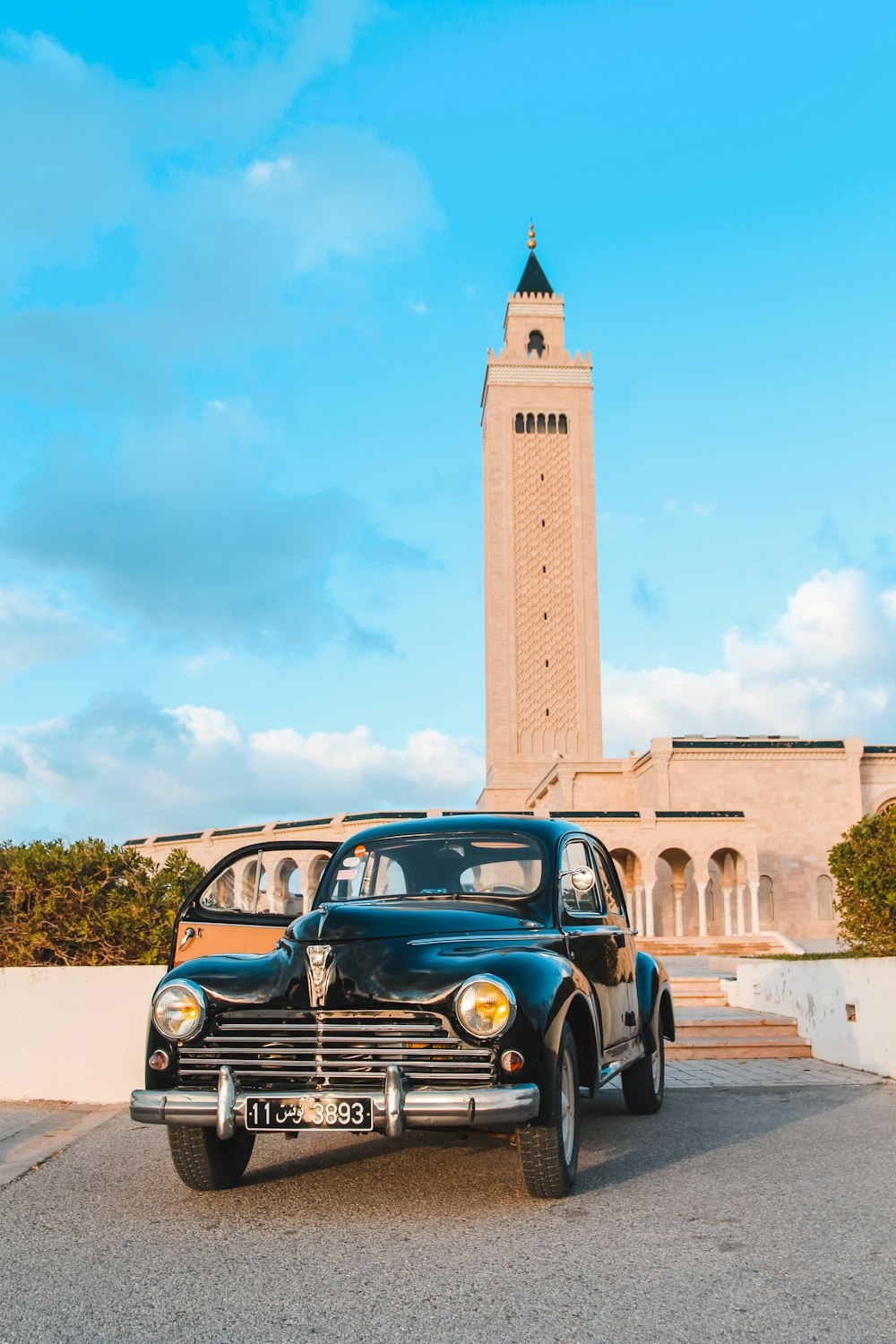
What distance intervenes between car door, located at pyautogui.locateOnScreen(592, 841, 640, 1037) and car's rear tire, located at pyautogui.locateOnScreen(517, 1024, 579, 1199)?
1.60 meters

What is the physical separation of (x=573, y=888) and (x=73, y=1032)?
4305 mm

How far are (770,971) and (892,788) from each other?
37.5 metres

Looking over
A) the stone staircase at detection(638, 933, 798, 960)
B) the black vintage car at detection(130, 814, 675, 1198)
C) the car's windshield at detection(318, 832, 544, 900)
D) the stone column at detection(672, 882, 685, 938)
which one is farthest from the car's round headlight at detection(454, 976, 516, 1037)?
the stone column at detection(672, 882, 685, 938)

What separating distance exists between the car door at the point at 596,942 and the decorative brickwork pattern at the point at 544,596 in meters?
56.0

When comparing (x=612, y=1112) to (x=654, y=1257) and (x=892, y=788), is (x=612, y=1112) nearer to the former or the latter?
(x=654, y=1257)

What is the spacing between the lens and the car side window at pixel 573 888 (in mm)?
5867

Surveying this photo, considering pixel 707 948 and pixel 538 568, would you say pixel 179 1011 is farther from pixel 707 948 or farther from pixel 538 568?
pixel 538 568

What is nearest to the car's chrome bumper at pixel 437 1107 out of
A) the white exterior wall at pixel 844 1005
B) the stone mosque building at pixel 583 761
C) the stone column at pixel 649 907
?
the white exterior wall at pixel 844 1005

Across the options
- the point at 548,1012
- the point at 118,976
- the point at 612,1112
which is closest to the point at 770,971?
the point at 612,1112

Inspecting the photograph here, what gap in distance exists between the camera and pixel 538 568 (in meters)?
64.9

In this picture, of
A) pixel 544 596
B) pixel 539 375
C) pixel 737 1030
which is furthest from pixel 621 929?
pixel 539 375

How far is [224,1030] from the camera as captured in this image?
468 centimetres

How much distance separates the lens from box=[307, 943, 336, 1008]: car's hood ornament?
4.60 metres

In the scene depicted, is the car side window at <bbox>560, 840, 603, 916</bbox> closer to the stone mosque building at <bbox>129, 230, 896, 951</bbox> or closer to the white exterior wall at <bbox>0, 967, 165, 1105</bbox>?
the white exterior wall at <bbox>0, 967, 165, 1105</bbox>
